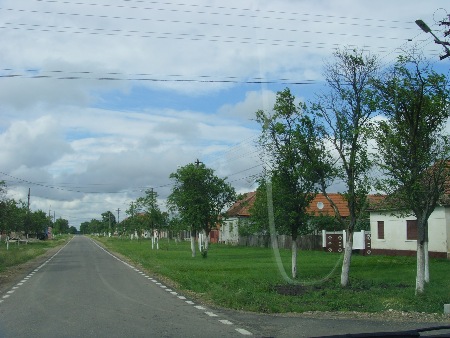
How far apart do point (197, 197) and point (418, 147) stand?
28183 mm

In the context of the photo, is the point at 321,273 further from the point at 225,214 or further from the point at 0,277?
the point at 225,214

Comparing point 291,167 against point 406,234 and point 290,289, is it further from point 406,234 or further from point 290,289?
point 406,234

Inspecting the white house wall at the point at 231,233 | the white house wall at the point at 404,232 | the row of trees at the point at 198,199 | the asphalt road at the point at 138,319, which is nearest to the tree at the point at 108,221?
the white house wall at the point at 231,233

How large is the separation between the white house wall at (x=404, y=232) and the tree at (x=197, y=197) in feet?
38.4

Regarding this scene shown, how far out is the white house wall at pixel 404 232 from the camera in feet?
111

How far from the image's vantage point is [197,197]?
44094mm

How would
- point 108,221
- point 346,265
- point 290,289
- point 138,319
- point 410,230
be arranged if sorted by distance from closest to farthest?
point 138,319 → point 290,289 → point 346,265 → point 410,230 → point 108,221

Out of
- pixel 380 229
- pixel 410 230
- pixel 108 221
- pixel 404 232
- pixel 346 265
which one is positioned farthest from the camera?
pixel 108 221

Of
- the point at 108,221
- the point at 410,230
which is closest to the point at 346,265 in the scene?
the point at 410,230

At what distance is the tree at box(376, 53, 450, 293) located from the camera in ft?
55.8

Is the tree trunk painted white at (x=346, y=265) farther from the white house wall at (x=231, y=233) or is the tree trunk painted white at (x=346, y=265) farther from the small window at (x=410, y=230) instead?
the white house wall at (x=231, y=233)

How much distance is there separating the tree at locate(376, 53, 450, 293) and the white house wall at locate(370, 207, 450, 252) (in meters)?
12.1

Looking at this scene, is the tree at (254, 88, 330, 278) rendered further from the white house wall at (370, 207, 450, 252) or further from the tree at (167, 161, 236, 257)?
the tree at (167, 161, 236, 257)

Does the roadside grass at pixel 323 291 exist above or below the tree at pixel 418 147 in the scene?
below
